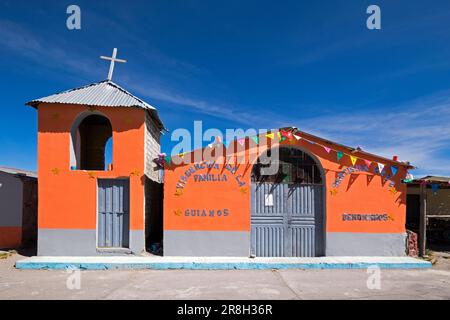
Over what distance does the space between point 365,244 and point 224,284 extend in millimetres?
4905

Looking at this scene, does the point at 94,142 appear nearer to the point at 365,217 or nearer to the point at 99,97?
the point at 99,97

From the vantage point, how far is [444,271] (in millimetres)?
8617

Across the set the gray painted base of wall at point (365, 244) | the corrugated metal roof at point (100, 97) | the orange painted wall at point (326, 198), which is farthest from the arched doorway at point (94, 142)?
the gray painted base of wall at point (365, 244)

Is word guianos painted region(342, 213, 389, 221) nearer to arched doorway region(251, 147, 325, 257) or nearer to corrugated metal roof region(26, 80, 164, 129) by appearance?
arched doorway region(251, 147, 325, 257)

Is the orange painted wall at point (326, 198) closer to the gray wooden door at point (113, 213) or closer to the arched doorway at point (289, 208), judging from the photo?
the arched doorway at point (289, 208)

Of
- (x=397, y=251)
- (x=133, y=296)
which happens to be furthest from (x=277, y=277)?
(x=397, y=251)

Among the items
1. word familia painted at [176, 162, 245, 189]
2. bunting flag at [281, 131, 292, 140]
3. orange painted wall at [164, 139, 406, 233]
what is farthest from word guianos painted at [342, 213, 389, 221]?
word familia painted at [176, 162, 245, 189]

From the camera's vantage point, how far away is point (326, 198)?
9578mm

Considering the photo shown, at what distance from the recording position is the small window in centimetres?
968

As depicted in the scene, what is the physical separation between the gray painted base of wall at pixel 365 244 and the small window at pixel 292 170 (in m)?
1.78

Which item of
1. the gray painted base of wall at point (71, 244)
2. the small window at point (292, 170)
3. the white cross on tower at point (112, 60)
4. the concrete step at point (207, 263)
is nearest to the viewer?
the concrete step at point (207, 263)

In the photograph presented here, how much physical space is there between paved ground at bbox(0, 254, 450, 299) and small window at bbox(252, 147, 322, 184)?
2663 millimetres

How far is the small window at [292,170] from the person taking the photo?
31.8ft
